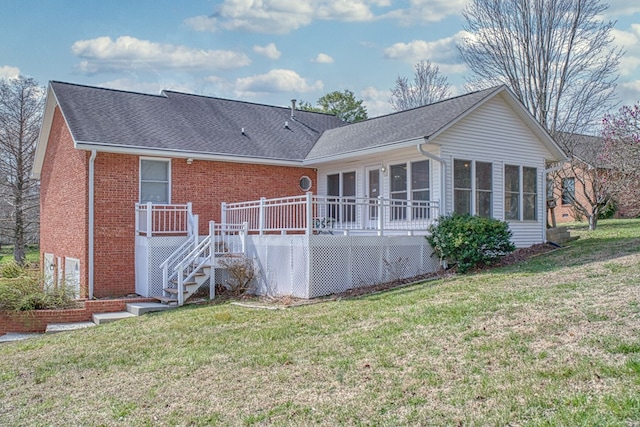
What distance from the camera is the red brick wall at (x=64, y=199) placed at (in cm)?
1327

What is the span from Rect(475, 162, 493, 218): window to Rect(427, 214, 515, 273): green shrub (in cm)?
178

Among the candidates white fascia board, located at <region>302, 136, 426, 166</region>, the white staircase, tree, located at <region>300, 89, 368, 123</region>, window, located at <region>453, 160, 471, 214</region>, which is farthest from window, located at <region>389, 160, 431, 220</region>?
tree, located at <region>300, 89, 368, 123</region>

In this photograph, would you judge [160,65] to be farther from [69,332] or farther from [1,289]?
[69,332]

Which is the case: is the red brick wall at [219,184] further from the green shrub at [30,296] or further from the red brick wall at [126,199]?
the green shrub at [30,296]

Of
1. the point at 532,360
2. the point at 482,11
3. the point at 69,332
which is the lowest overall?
the point at 69,332

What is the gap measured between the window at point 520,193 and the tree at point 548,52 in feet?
22.7

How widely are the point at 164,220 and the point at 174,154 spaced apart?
1791mm

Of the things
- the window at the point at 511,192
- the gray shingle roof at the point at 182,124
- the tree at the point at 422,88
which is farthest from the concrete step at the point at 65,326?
the tree at the point at 422,88

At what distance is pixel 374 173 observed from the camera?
15.0 m

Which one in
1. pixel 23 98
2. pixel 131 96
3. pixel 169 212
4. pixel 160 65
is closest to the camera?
pixel 169 212

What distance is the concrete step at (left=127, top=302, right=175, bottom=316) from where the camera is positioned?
1130cm

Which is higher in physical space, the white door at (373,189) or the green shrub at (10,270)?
the white door at (373,189)

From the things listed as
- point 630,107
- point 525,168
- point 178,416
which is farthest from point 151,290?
point 630,107

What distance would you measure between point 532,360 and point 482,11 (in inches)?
766
